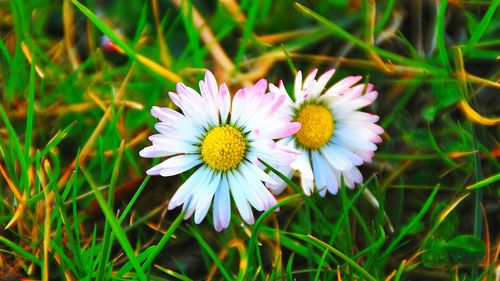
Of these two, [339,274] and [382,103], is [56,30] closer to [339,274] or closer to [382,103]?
[382,103]

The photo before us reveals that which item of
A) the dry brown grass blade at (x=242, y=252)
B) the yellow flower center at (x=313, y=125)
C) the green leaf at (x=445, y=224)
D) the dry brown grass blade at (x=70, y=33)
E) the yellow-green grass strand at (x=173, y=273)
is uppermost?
the dry brown grass blade at (x=70, y=33)

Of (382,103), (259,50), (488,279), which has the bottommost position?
(488,279)

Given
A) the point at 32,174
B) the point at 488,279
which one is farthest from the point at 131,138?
the point at 488,279

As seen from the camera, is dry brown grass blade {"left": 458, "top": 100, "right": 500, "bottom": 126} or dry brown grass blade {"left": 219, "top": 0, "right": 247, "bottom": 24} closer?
dry brown grass blade {"left": 458, "top": 100, "right": 500, "bottom": 126}

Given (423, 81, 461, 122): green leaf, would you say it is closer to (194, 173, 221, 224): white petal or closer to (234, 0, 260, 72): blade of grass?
(234, 0, 260, 72): blade of grass

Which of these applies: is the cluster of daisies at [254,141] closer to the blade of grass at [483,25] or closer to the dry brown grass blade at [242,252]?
the dry brown grass blade at [242,252]

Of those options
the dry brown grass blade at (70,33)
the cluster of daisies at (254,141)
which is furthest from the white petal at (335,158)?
the dry brown grass blade at (70,33)

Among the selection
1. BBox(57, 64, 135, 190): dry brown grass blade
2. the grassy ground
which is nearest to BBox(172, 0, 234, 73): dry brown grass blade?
the grassy ground
